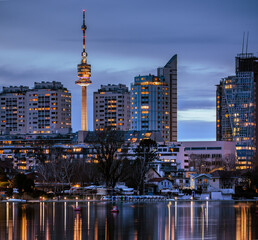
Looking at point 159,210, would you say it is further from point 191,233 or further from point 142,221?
point 191,233

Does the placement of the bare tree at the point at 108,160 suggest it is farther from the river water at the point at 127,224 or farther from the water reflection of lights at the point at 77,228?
the water reflection of lights at the point at 77,228

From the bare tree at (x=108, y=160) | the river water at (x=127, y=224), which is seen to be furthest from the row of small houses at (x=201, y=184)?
the river water at (x=127, y=224)

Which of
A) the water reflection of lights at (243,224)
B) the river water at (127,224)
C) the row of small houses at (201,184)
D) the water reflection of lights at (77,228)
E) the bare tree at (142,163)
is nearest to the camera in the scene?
the water reflection of lights at (77,228)

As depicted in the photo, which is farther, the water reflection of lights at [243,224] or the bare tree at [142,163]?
the bare tree at [142,163]

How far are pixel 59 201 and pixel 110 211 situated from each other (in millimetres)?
23883

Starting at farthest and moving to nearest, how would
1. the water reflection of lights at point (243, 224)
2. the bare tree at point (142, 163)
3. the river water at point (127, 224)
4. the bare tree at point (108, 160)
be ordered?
the bare tree at point (142, 163)
the bare tree at point (108, 160)
the water reflection of lights at point (243, 224)
the river water at point (127, 224)

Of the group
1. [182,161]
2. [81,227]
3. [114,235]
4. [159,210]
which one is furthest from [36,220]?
[182,161]

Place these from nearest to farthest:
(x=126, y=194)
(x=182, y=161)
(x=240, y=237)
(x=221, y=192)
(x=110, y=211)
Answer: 1. (x=240, y=237)
2. (x=110, y=211)
3. (x=126, y=194)
4. (x=221, y=192)
5. (x=182, y=161)

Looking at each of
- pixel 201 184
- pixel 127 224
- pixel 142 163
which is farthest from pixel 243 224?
pixel 201 184

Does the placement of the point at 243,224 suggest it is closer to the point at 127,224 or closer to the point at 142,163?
the point at 127,224

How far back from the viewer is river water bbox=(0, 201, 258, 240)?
57.5 meters

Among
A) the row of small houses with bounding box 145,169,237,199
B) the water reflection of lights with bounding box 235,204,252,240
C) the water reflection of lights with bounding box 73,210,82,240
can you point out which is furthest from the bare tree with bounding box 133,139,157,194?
the water reflection of lights with bounding box 73,210,82,240

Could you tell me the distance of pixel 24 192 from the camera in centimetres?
10831

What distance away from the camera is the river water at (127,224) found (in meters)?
57.5
